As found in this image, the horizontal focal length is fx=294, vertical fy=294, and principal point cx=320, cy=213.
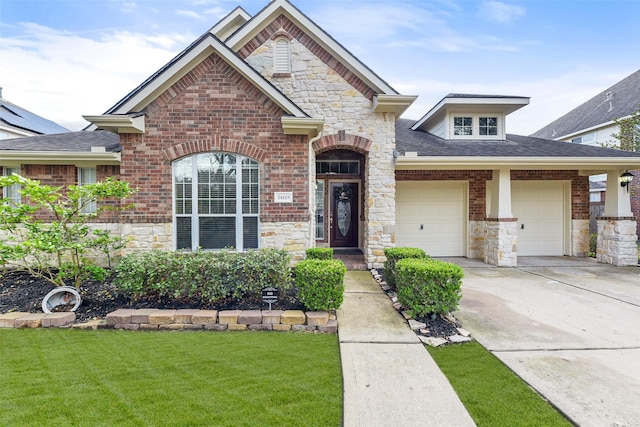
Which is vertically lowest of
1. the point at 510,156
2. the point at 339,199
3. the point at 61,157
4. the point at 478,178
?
the point at 339,199

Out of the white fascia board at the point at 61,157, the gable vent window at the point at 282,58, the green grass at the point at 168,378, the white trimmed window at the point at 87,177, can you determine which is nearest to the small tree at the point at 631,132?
the gable vent window at the point at 282,58

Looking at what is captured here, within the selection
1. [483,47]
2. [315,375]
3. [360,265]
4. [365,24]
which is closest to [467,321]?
[315,375]

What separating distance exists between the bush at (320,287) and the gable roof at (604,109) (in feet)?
67.1

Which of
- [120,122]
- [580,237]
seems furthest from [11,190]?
Answer: [580,237]

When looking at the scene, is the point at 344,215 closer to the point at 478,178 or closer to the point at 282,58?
the point at 478,178

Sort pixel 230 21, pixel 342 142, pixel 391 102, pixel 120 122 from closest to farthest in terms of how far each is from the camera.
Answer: pixel 120 122 → pixel 391 102 → pixel 342 142 → pixel 230 21

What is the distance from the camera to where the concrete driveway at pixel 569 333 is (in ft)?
9.18

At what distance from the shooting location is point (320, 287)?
178 inches

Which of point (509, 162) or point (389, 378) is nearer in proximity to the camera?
point (389, 378)

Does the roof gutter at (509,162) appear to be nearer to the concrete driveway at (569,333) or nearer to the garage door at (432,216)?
the garage door at (432,216)

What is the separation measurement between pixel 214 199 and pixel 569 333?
22.5 feet

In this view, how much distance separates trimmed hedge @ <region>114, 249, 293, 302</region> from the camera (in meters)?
4.75

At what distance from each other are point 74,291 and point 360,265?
20.7ft

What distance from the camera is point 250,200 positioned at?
6.87 meters
